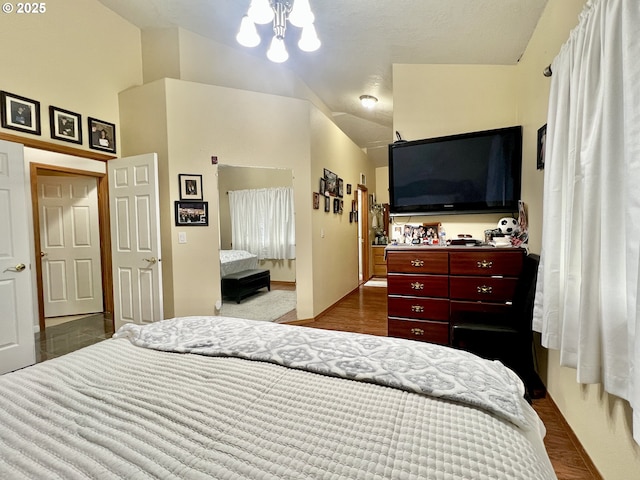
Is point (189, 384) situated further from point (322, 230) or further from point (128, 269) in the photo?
point (322, 230)

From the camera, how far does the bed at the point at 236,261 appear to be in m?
3.39

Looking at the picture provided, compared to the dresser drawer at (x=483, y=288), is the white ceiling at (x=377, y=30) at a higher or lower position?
higher

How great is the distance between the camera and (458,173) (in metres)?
2.70

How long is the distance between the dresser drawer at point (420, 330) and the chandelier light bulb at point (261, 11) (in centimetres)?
247

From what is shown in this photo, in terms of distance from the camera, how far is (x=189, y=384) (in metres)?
0.94

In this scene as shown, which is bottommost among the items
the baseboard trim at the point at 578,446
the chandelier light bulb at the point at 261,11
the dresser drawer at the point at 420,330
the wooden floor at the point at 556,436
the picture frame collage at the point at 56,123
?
the wooden floor at the point at 556,436

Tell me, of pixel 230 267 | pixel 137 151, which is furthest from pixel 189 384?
pixel 137 151

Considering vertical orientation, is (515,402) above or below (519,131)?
below

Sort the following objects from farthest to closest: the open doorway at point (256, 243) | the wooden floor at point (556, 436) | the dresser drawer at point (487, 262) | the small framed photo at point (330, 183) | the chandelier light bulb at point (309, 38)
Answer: the small framed photo at point (330, 183), the open doorway at point (256, 243), the dresser drawer at point (487, 262), the chandelier light bulb at point (309, 38), the wooden floor at point (556, 436)

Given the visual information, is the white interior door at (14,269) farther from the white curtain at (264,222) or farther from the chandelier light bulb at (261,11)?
the chandelier light bulb at (261,11)

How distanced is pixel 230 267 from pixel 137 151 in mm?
1628

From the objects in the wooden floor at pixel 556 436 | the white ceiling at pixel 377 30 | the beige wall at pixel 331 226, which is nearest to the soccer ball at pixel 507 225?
the wooden floor at pixel 556 436

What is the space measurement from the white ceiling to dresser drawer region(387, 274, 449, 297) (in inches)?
77.5

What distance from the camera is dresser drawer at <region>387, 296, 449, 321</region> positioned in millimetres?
2518
